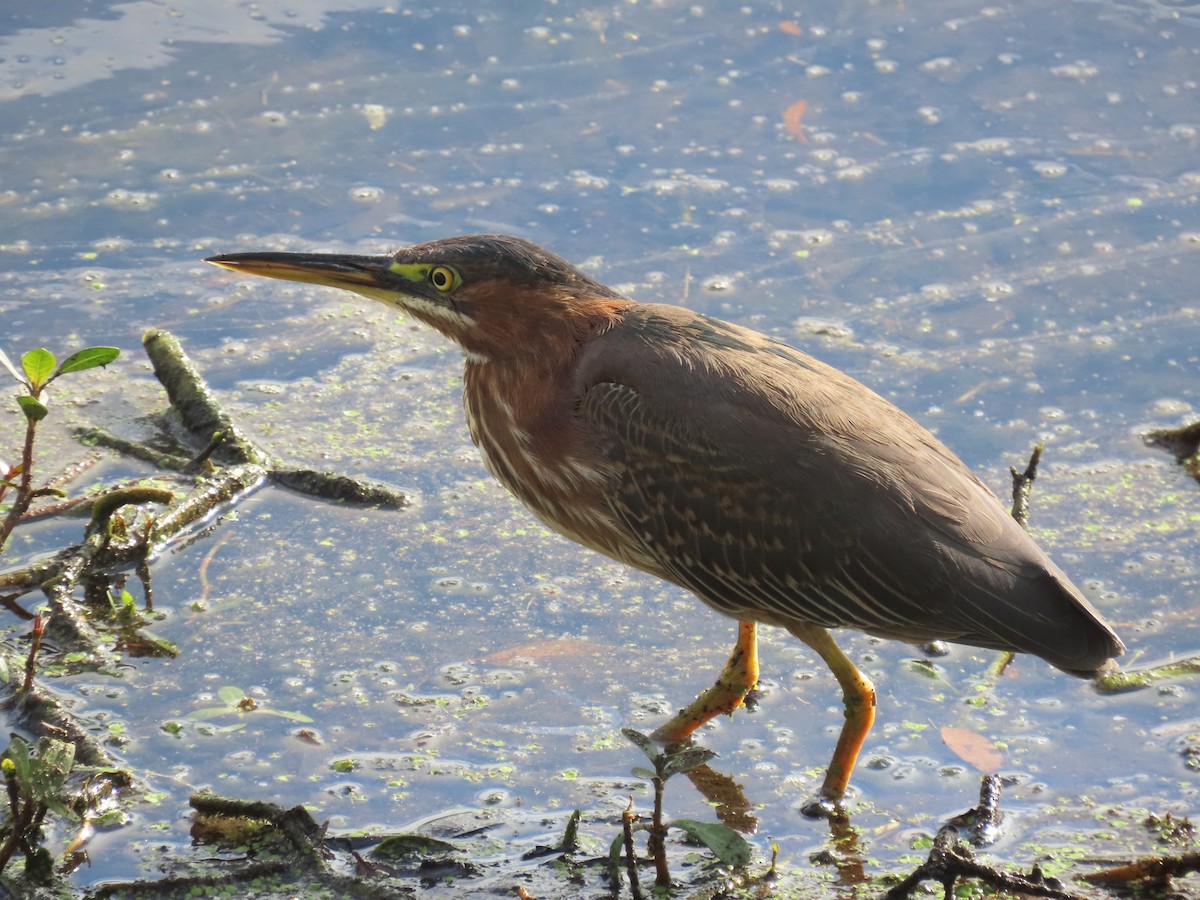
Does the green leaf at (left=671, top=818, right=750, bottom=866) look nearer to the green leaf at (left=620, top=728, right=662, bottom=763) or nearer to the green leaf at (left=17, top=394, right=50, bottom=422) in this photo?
the green leaf at (left=620, top=728, right=662, bottom=763)

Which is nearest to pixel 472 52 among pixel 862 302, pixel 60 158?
pixel 60 158

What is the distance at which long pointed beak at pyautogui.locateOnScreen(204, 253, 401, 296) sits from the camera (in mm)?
4180

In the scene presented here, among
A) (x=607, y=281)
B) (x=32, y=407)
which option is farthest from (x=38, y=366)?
(x=607, y=281)

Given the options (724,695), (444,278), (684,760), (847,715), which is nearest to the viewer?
(684,760)

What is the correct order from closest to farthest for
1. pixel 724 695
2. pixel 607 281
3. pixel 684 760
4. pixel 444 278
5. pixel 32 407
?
pixel 684 760 → pixel 32 407 → pixel 724 695 → pixel 444 278 → pixel 607 281

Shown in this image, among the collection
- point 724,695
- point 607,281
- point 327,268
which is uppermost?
point 327,268

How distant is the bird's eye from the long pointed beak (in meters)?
0.11

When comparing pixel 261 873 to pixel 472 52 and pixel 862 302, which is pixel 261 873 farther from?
pixel 472 52

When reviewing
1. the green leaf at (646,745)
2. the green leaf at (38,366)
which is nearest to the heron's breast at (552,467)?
the green leaf at (646,745)

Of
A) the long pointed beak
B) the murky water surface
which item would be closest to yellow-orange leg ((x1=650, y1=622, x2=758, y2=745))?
the murky water surface

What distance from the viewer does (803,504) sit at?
369cm

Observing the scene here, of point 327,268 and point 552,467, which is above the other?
point 327,268

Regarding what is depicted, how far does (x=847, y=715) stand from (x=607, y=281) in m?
2.75

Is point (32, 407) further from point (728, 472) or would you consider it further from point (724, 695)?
point (724, 695)
